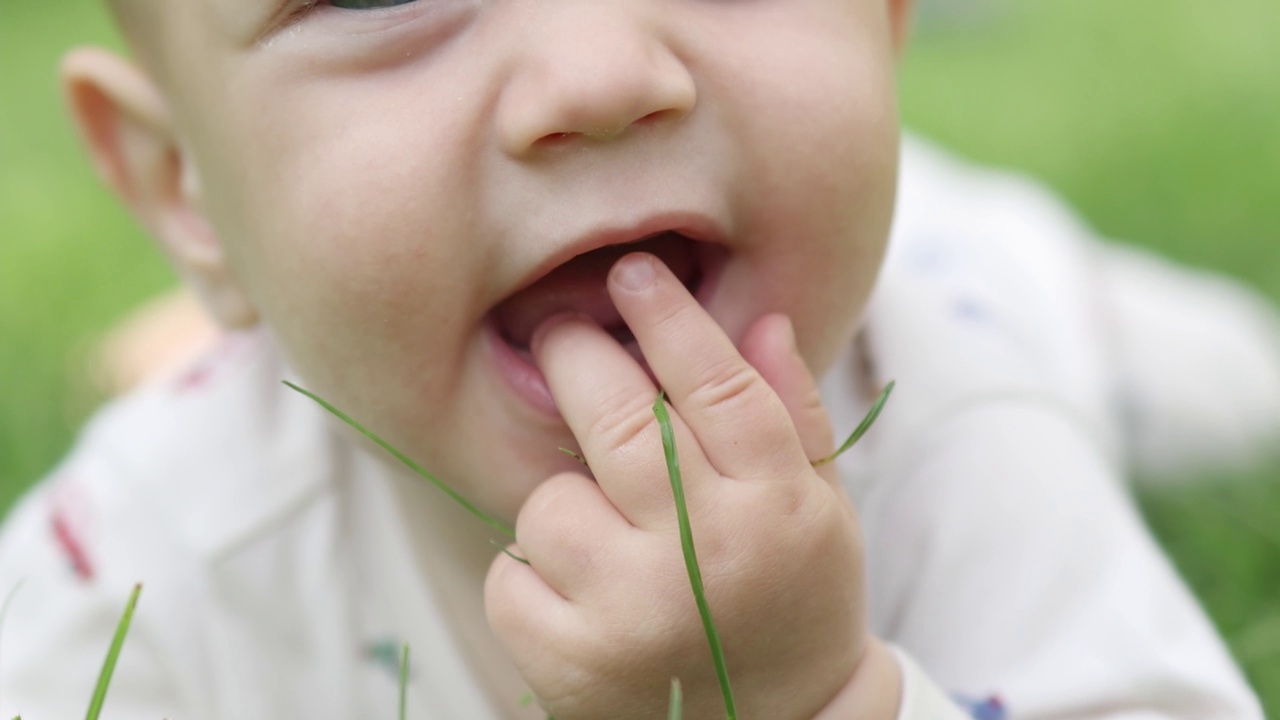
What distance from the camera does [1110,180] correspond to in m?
2.96

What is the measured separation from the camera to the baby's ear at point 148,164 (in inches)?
52.0

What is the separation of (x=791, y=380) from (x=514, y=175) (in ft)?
0.81

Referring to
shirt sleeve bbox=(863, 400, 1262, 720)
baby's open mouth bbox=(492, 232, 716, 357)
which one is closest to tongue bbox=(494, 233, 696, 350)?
baby's open mouth bbox=(492, 232, 716, 357)

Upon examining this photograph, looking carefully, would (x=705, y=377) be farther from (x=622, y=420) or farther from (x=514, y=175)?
(x=514, y=175)

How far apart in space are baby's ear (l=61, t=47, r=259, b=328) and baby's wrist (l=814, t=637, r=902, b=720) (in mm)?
663

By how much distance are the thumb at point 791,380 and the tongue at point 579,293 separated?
89 mm

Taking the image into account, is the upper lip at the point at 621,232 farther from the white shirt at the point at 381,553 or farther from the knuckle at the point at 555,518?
the white shirt at the point at 381,553

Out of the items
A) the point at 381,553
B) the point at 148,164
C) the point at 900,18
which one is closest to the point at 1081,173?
the point at 900,18

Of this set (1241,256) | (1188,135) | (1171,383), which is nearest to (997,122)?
(1188,135)

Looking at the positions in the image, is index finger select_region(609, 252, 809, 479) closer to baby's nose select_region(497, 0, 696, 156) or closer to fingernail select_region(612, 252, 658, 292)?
fingernail select_region(612, 252, 658, 292)

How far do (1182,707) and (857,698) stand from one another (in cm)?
35

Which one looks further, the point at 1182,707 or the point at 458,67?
the point at 1182,707

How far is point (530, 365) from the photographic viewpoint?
1.02 m

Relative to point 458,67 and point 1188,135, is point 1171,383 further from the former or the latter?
point 458,67
